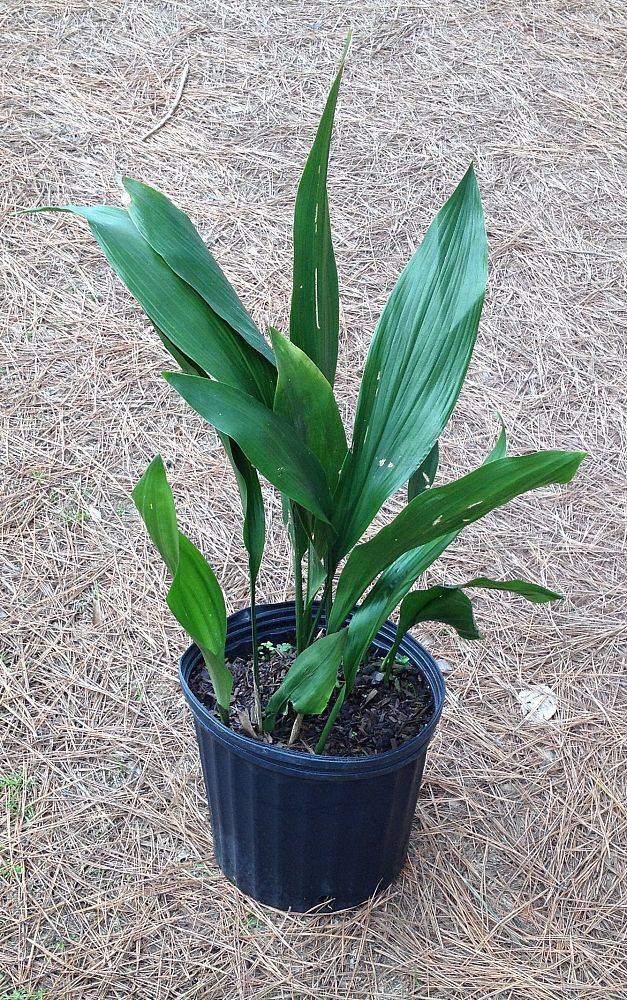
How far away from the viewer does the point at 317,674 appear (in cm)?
104

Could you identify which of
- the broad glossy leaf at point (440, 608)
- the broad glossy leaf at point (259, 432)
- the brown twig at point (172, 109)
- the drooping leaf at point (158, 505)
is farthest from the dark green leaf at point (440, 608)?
the brown twig at point (172, 109)

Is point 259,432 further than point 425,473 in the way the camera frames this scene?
No

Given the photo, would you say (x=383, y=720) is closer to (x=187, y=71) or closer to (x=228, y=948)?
(x=228, y=948)

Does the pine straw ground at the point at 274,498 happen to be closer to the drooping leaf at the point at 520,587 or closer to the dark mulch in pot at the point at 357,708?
the dark mulch in pot at the point at 357,708

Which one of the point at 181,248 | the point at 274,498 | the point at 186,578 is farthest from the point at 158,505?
the point at 274,498

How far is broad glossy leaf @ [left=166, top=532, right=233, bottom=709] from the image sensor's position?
99cm

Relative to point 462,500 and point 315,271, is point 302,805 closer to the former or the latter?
point 462,500

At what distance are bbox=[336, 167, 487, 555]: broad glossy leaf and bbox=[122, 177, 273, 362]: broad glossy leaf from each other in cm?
14

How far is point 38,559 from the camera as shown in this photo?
5.59 feet

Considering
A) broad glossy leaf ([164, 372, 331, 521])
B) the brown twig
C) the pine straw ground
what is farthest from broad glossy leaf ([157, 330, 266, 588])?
the brown twig

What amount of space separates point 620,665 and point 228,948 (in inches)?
32.5

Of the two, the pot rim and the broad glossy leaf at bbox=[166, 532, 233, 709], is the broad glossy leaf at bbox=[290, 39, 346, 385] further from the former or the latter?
the pot rim

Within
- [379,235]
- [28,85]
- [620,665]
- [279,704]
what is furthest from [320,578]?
[28,85]

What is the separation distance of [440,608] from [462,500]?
10.8 inches
